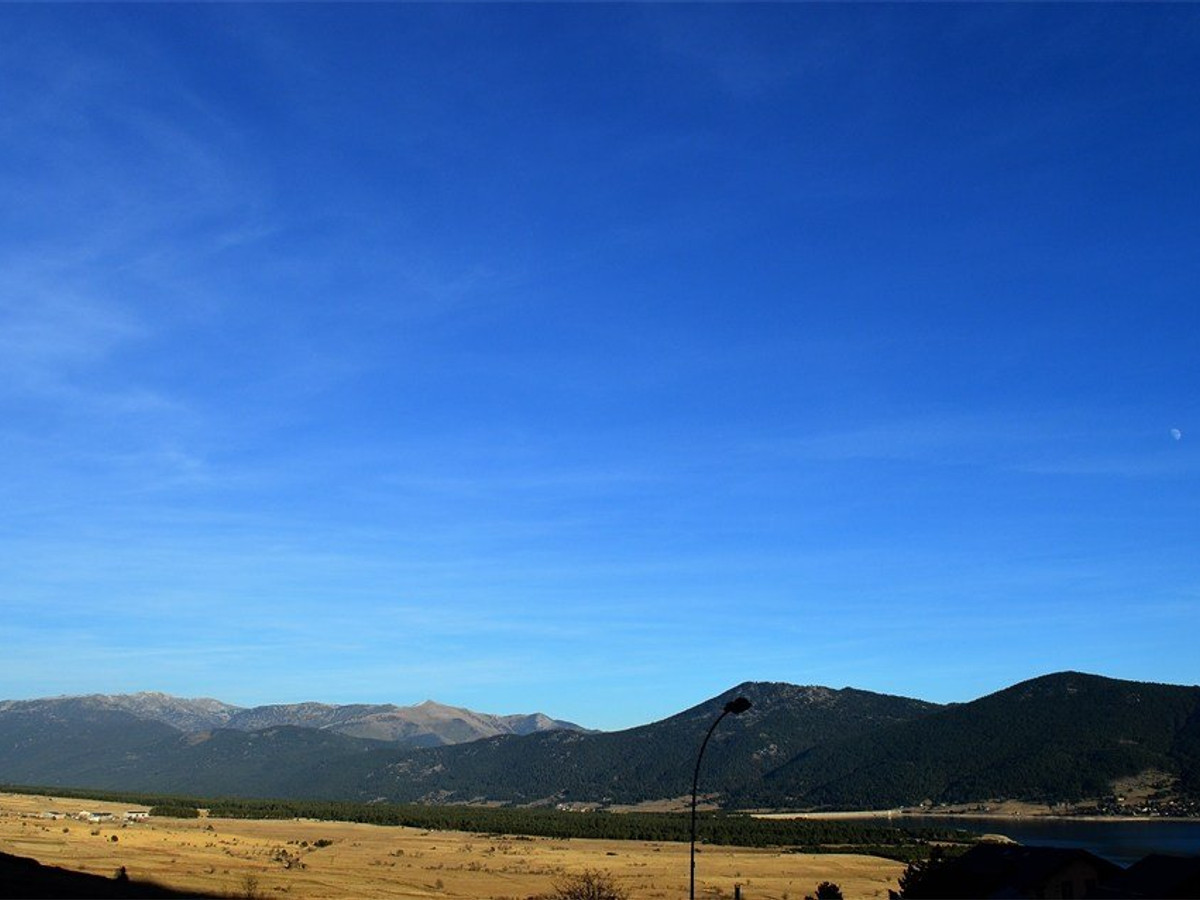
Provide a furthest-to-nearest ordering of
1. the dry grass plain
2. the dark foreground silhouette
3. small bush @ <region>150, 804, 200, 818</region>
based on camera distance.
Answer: small bush @ <region>150, 804, 200, 818</region> < the dry grass plain < the dark foreground silhouette

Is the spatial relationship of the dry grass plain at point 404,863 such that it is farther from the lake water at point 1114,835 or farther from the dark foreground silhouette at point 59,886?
the lake water at point 1114,835

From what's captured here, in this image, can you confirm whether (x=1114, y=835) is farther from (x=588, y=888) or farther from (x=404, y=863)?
(x=588, y=888)

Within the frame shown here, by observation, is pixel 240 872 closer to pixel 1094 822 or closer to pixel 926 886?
pixel 926 886

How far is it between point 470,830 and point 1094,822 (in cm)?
12025

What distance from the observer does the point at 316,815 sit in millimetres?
199500

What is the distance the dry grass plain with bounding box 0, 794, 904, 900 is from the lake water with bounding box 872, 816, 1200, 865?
35.7m

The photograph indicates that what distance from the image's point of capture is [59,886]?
137ft

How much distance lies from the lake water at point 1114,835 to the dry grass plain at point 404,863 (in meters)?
35.7

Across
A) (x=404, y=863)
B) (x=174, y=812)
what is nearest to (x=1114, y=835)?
(x=404, y=863)

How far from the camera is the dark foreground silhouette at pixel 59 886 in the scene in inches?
1527

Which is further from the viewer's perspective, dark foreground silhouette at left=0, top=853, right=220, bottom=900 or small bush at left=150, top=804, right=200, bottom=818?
small bush at left=150, top=804, right=200, bottom=818

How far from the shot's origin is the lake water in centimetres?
12838

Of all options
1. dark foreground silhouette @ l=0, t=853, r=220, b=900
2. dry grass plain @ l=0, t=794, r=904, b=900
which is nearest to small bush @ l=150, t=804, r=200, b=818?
dry grass plain @ l=0, t=794, r=904, b=900

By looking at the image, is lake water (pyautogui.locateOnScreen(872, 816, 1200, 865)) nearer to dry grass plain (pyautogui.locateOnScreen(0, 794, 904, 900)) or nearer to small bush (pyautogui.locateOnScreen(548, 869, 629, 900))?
→ dry grass plain (pyautogui.locateOnScreen(0, 794, 904, 900))
